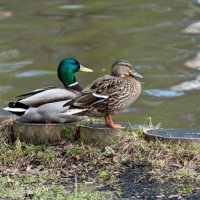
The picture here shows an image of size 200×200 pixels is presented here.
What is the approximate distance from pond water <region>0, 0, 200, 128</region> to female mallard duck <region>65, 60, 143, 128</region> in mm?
4447

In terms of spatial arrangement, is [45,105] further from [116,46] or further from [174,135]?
[116,46]

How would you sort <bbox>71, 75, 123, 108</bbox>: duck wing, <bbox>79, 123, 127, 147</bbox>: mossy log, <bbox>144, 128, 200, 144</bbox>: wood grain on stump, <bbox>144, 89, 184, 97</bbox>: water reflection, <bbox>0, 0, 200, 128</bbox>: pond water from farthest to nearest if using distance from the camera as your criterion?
<bbox>144, 89, 184, 97</bbox>: water reflection, <bbox>0, 0, 200, 128</bbox>: pond water, <bbox>71, 75, 123, 108</bbox>: duck wing, <bbox>79, 123, 127, 147</bbox>: mossy log, <bbox>144, 128, 200, 144</bbox>: wood grain on stump

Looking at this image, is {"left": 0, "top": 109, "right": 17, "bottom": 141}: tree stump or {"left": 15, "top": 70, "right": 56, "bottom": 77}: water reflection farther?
{"left": 15, "top": 70, "right": 56, "bottom": 77}: water reflection

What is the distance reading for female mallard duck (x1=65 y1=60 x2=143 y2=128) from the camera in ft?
25.7

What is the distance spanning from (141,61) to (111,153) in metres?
8.42

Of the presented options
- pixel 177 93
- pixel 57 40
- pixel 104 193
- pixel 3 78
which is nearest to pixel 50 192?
pixel 104 193

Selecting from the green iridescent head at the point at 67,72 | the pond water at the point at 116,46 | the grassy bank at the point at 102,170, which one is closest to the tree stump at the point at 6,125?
the grassy bank at the point at 102,170

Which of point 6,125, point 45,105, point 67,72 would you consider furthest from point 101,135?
point 67,72

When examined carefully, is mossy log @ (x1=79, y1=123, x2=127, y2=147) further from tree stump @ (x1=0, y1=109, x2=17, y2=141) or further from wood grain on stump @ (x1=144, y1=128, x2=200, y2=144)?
tree stump @ (x1=0, y1=109, x2=17, y2=141)

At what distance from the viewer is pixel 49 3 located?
2086cm

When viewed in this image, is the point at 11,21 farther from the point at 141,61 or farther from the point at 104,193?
the point at 104,193

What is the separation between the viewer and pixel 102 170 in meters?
7.34

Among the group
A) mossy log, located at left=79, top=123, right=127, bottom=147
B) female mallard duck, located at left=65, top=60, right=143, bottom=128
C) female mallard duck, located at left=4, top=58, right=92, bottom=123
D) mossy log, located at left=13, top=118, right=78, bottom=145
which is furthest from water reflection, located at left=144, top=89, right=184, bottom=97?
mossy log, located at left=79, top=123, right=127, bottom=147

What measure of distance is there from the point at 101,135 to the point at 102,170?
18.0 inches
